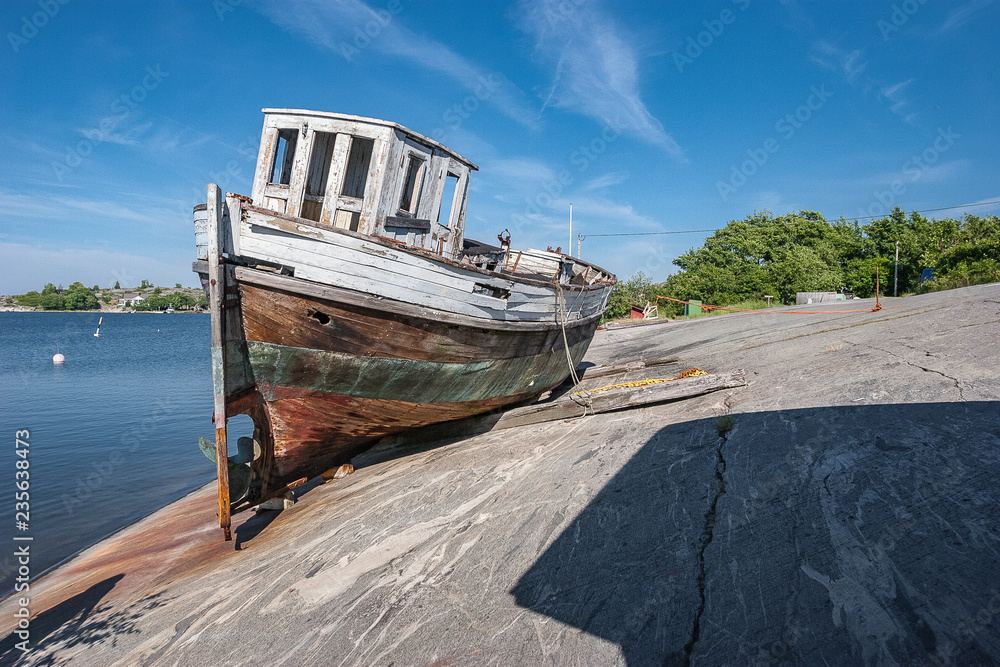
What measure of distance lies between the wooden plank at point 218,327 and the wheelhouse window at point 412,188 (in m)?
2.59

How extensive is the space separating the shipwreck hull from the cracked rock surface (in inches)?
29.0

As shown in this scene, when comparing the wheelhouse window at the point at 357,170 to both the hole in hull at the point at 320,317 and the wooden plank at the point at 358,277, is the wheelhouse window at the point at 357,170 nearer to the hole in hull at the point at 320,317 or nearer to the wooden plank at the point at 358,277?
the wooden plank at the point at 358,277

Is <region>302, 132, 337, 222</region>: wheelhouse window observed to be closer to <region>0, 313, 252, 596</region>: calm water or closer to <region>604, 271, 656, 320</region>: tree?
<region>0, 313, 252, 596</region>: calm water

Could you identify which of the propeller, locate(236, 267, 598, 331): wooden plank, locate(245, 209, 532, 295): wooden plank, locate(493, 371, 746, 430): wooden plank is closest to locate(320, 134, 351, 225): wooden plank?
locate(245, 209, 532, 295): wooden plank

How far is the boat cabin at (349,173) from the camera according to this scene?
649 centimetres

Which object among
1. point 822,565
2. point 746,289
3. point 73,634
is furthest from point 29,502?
point 746,289

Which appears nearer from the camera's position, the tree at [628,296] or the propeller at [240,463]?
the propeller at [240,463]

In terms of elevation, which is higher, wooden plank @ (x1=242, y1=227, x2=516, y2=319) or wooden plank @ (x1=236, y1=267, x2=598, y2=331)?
wooden plank @ (x1=242, y1=227, x2=516, y2=319)

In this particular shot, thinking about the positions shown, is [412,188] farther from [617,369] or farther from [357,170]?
[617,369]

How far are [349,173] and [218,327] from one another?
285cm

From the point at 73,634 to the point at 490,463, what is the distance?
4.39 m

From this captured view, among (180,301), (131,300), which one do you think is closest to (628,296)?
(180,301)

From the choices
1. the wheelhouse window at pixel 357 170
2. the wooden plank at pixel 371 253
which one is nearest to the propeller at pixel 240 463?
the wooden plank at pixel 371 253

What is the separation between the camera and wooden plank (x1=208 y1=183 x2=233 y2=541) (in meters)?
4.95
